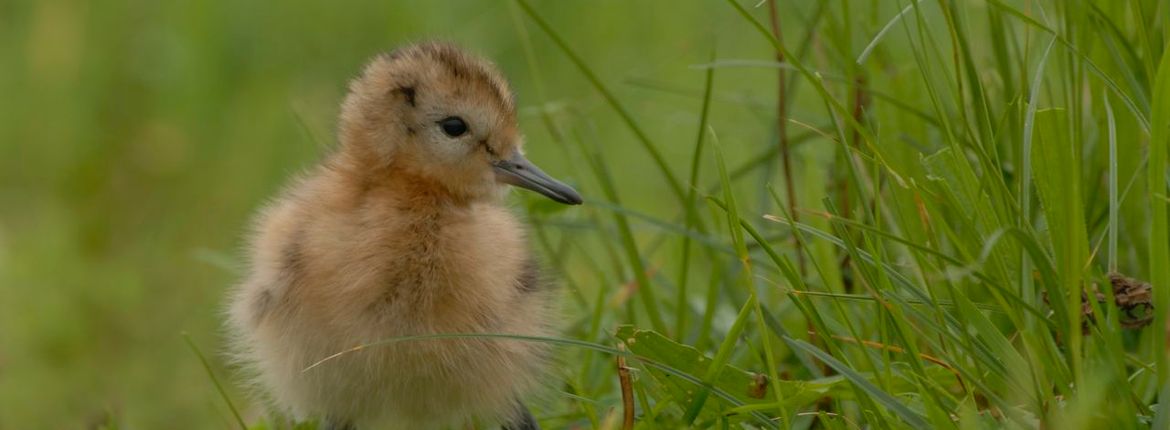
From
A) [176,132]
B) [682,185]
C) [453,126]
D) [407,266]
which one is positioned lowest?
[682,185]

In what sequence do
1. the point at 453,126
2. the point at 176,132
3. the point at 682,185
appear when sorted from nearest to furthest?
the point at 453,126 < the point at 682,185 < the point at 176,132

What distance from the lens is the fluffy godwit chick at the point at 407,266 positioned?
330 centimetres

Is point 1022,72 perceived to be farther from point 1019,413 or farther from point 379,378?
point 379,378

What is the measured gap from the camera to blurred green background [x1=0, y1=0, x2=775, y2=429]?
194 inches

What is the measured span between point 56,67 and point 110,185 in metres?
0.80

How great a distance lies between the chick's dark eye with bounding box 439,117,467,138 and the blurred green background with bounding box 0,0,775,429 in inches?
50.2

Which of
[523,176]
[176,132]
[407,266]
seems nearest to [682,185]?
[523,176]

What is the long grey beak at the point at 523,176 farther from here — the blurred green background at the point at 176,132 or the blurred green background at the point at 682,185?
the blurred green background at the point at 176,132

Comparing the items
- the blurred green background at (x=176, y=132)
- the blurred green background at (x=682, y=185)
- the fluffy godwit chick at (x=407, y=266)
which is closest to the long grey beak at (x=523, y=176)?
the fluffy godwit chick at (x=407, y=266)

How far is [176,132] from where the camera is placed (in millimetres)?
6566

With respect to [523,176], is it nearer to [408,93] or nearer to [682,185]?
[408,93]

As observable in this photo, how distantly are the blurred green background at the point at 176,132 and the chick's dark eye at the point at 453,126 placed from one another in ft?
4.18

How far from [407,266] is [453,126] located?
1.26 ft

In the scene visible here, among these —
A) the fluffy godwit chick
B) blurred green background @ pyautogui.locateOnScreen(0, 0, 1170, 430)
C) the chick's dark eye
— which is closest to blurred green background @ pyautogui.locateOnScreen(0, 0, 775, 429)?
blurred green background @ pyautogui.locateOnScreen(0, 0, 1170, 430)
